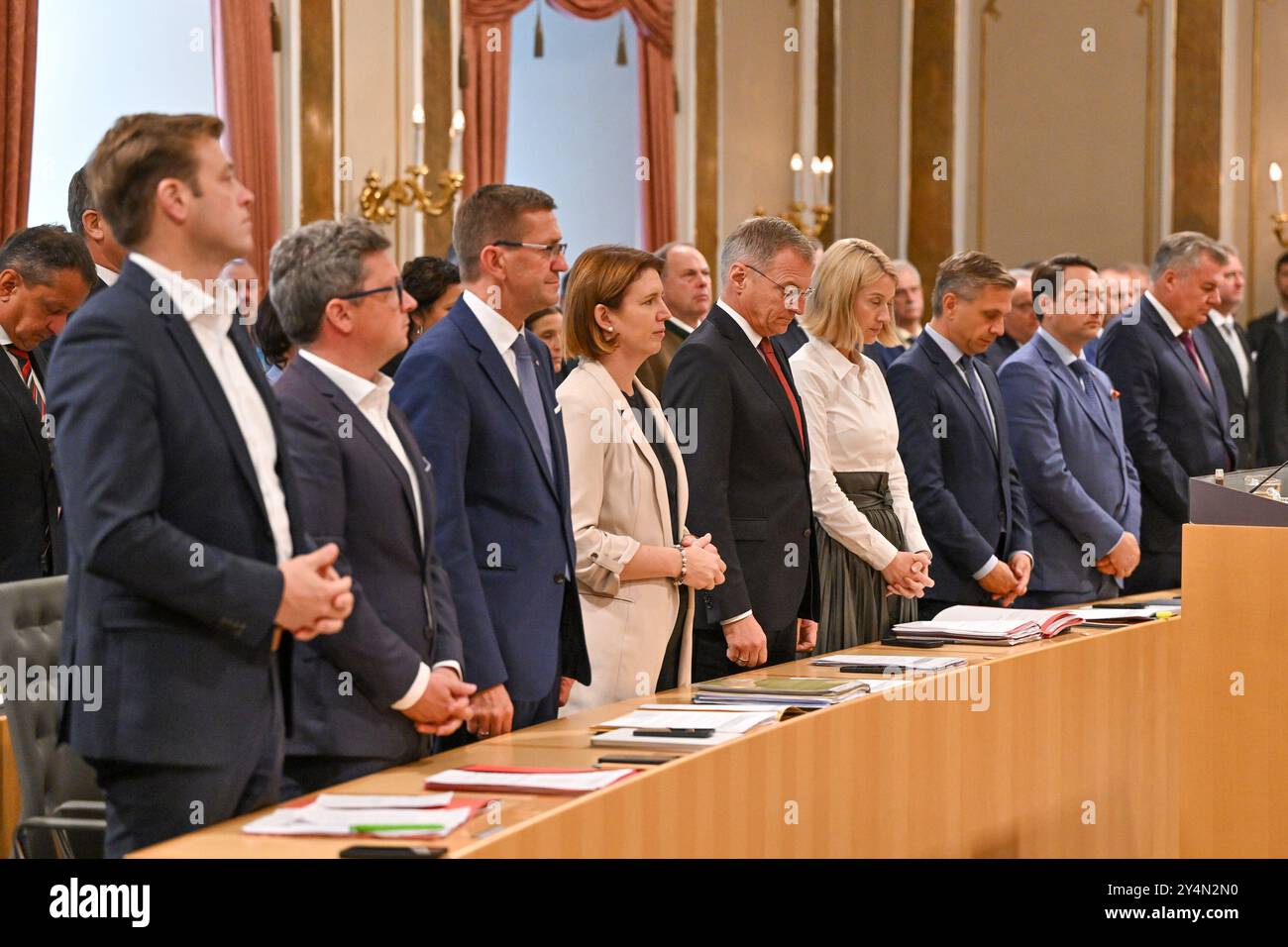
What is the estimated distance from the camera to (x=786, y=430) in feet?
12.2

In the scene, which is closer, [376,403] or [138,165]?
[138,165]

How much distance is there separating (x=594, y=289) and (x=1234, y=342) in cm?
369

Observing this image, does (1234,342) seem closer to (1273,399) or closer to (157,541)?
(1273,399)

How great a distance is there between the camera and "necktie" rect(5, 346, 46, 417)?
11.7 ft

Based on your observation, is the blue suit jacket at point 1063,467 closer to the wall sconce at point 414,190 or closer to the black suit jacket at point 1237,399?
the black suit jacket at point 1237,399

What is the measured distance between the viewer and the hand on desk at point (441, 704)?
2486mm

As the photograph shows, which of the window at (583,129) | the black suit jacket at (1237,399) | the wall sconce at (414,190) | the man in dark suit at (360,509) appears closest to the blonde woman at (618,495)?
the man in dark suit at (360,509)

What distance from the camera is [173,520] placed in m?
2.15

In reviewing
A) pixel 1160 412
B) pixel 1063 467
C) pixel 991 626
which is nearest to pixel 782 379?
pixel 991 626

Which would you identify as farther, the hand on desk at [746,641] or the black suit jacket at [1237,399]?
the black suit jacket at [1237,399]

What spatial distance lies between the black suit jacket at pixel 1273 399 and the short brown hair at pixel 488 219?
4.11m

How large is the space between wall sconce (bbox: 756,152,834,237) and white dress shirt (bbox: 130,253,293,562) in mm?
7268
